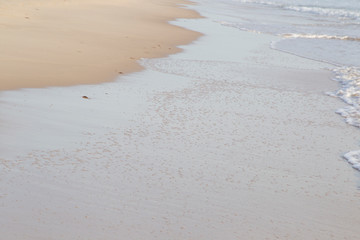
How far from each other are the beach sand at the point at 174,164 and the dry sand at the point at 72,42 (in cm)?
70

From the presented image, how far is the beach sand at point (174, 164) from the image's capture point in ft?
10.2

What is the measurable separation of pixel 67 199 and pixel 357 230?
1.76m

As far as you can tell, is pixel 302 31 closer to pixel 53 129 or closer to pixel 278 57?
pixel 278 57

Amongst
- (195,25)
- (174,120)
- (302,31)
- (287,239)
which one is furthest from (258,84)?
(302,31)

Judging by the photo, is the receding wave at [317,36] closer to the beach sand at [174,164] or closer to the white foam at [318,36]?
the white foam at [318,36]

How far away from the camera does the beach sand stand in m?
3.10

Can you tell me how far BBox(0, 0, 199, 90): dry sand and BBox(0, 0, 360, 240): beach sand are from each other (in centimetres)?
70

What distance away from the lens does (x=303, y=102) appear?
6656mm

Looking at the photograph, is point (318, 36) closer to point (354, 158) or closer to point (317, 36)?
point (317, 36)

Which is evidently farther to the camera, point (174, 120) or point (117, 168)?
point (174, 120)

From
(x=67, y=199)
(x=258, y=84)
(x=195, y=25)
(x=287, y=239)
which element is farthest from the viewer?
(x=195, y=25)

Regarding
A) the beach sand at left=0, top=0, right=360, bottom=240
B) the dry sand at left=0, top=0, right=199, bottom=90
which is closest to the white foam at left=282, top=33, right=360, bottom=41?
the dry sand at left=0, top=0, right=199, bottom=90

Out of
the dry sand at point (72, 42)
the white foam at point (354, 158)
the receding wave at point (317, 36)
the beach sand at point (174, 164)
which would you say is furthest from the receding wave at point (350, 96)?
the receding wave at point (317, 36)

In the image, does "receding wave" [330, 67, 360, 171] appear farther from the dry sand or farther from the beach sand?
the dry sand
